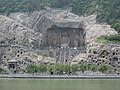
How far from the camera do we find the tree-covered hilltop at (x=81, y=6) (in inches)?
5324

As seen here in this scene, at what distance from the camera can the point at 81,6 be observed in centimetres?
15050

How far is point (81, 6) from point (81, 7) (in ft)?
2.52

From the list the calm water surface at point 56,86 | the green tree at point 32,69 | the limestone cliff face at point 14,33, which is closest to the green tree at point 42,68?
the green tree at point 32,69

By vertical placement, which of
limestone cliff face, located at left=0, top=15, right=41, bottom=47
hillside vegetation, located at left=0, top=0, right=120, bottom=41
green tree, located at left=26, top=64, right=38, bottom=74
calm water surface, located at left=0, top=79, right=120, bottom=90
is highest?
hillside vegetation, located at left=0, top=0, right=120, bottom=41

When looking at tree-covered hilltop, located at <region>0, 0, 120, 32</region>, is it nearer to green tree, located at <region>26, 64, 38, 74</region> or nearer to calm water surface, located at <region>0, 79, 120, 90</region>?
green tree, located at <region>26, 64, 38, 74</region>

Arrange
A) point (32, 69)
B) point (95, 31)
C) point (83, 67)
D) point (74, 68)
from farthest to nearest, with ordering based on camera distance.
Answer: point (95, 31)
point (83, 67)
point (74, 68)
point (32, 69)

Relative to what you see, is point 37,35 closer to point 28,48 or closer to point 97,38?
point 28,48

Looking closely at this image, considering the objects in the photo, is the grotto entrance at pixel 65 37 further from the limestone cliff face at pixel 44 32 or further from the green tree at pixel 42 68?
the green tree at pixel 42 68

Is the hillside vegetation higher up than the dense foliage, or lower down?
higher up

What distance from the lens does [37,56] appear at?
391 feet

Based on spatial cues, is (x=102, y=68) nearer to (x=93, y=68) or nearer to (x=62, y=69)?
(x=93, y=68)

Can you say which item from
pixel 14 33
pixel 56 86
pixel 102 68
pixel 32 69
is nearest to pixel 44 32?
pixel 14 33

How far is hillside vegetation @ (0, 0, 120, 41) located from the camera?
13512cm

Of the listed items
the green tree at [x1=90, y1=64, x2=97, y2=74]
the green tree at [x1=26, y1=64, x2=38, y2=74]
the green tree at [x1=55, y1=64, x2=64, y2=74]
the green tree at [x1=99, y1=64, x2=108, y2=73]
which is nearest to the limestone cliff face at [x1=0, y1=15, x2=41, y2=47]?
the green tree at [x1=26, y1=64, x2=38, y2=74]
